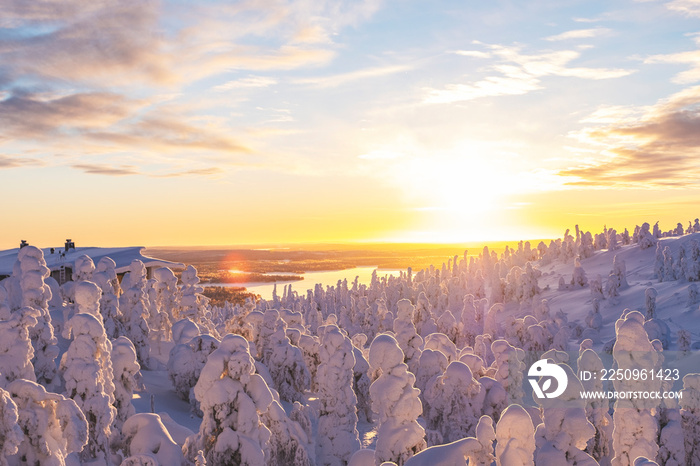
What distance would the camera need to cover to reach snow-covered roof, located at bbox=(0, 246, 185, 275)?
5488 centimetres

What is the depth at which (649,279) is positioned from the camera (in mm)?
86000

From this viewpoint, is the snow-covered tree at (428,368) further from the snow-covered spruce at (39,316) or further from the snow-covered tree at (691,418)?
the snow-covered spruce at (39,316)

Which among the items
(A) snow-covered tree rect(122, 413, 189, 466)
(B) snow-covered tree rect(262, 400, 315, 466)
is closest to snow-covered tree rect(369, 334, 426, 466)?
(B) snow-covered tree rect(262, 400, 315, 466)

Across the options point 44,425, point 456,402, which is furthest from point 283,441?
point 44,425

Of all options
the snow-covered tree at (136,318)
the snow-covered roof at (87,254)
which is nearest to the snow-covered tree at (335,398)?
the snow-covered tree at (136,318)

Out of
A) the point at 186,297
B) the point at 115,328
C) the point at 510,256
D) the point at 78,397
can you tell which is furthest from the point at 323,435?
the point at 510,256

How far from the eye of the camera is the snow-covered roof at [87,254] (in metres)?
54.9

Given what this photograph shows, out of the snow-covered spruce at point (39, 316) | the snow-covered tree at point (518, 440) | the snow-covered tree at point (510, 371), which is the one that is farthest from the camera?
the snow-covered tree at point (510, 371)

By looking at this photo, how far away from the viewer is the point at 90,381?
16781 mm

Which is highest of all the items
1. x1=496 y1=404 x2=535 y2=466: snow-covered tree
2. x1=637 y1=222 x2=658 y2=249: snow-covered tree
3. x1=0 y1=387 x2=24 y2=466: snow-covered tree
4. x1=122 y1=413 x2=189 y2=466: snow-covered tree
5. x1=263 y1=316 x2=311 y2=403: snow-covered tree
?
x1=637 y1=222 x2=658 y2=249: snow-covered tree

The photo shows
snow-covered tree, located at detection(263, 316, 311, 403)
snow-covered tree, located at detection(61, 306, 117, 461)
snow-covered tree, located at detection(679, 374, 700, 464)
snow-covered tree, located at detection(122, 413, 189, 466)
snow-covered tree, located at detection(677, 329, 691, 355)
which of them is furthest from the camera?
snow-covered tree, located at detection(677, 329, 691, 355)

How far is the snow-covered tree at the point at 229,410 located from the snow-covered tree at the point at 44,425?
331 cm

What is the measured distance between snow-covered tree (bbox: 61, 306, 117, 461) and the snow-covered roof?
4194cm

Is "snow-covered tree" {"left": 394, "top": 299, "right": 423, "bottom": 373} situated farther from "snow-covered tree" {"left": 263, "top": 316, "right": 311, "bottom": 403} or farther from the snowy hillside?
"snow-covered tree" {"left": 263, "top": 316, "right": 311, "bottom": 403}
